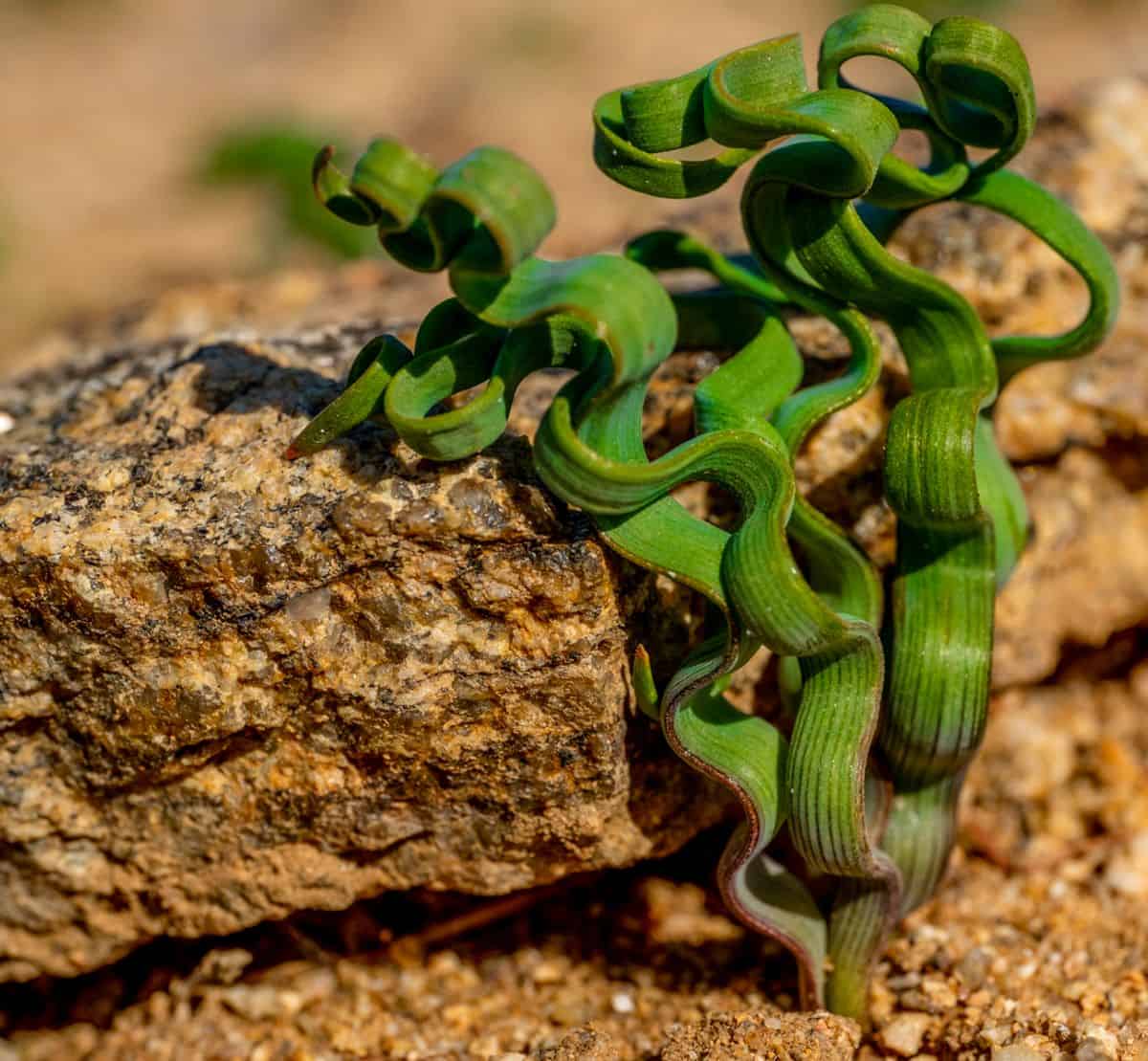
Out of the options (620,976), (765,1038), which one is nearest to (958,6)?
(620,976)

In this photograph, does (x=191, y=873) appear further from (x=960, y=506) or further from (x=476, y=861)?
(x=960, y=506)

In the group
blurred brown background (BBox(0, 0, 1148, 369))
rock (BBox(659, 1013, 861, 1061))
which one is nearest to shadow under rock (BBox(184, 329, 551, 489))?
rock (BBox(659, 1013, 861, 1061))

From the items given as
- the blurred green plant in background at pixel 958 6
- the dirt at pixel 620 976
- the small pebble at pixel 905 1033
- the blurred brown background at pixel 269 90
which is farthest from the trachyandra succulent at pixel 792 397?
the blurred green plant in background at pixel 958 6

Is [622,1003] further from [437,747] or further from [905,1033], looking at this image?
[437,747]

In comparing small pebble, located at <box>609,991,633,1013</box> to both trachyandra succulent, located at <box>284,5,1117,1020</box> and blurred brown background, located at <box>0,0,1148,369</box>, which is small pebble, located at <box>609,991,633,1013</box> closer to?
trachyandra succulent, located at <box>284,5,1117,1020</box>

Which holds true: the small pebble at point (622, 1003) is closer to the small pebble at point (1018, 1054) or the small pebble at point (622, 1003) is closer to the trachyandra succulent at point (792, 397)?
the trachyandra succulent at point (792, 397)

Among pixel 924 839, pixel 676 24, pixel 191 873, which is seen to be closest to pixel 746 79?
pixel 924 839
